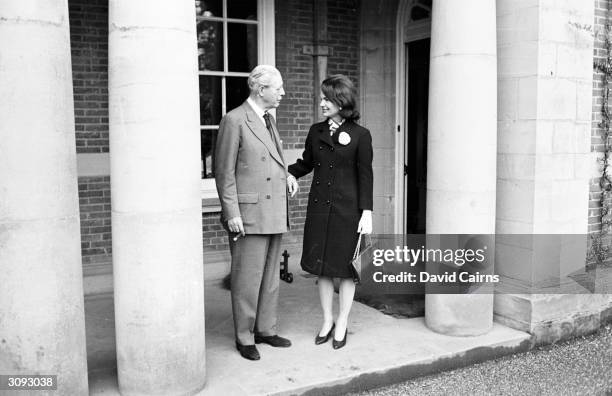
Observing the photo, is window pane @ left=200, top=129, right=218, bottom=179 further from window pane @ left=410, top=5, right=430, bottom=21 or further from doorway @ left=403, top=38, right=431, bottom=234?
window pane @ left=410, top=5, right=430, bottom=21

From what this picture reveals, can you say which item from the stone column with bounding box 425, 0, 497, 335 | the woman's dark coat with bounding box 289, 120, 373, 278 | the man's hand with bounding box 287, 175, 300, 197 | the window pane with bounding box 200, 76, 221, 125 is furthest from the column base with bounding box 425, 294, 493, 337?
the window pane with bounding box 200, 76, 221, 125

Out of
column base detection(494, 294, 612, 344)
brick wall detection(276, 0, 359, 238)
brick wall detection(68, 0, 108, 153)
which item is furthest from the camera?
brick wall detection(276, 0, 359, 238)

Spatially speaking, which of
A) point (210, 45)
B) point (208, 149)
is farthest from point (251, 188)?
point (210, 45)

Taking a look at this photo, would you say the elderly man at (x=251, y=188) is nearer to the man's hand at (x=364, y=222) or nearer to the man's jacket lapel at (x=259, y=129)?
the man's jacket lapel at (x=259, y=129)

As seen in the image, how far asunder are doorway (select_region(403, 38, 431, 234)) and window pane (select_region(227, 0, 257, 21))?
1988mm

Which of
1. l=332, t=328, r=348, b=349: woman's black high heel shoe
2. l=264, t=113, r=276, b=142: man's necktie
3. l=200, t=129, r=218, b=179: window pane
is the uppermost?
l=264, t=113, r=276, b=142: man's necktie

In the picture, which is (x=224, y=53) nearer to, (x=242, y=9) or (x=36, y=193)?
(x=242, y=9)

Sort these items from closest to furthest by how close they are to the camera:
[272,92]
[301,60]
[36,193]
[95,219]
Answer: [36,193], [272,92], [95,219], [301,60]

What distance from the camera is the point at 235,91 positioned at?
7391 mm

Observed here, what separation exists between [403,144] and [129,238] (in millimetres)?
5076

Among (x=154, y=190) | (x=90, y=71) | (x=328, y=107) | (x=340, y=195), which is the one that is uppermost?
(x=90, y=71)

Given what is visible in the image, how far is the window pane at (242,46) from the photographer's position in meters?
7.33

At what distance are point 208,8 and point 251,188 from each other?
3617 millimetres

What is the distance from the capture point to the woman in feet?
14.8
